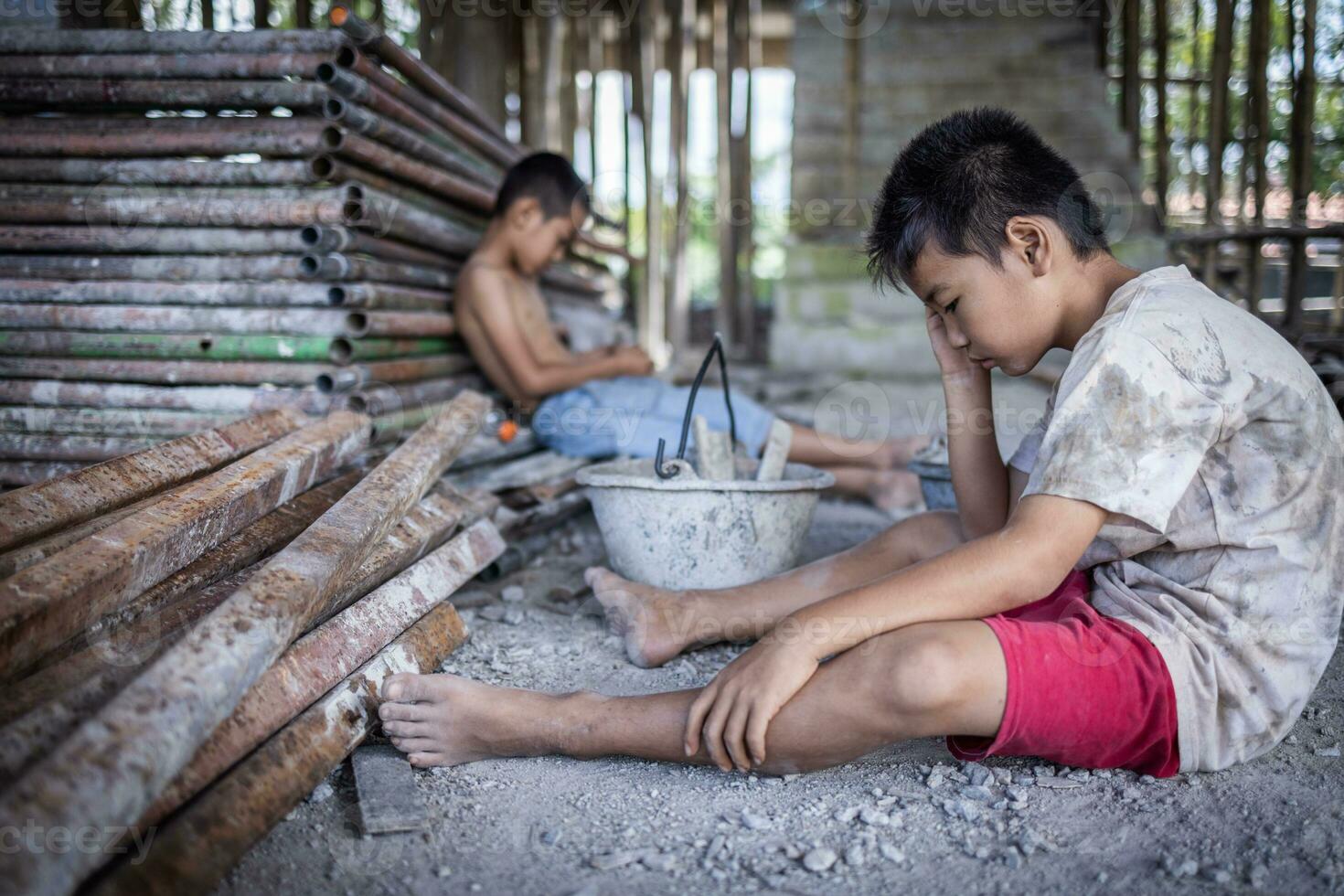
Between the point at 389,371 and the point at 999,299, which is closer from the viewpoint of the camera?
the point at 999,299

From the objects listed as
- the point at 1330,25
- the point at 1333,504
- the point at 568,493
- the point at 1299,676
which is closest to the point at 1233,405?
the point at 1333,504

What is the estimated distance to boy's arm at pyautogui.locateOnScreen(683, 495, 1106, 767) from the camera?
5.56 feet

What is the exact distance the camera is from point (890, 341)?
6.70 meters

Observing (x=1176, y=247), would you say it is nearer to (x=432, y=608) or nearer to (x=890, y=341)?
(x=890, y=341)

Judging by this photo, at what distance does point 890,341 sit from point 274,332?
14.4 ft

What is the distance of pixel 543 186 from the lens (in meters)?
4.36

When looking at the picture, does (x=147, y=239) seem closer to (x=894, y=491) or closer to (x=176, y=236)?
(x=176, y=236)

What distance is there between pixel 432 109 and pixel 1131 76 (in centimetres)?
567

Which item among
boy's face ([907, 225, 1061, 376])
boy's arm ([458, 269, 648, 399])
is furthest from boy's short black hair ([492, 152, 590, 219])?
boy's face ([907, 225, 1061, 376])

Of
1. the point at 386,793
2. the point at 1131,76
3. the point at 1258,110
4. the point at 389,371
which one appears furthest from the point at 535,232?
the point at 1131,76

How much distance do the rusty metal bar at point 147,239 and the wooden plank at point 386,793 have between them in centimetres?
204

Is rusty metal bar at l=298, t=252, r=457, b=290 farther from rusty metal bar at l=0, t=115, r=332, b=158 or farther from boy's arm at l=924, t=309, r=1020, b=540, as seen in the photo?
boy's arm at l=924, t=309, r=1020, b=540

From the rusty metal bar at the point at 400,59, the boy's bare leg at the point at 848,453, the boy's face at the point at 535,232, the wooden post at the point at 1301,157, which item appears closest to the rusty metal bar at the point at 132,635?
the rusty metal bar at the point at 400,59

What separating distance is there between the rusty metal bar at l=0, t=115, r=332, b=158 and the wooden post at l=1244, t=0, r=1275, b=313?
504 cm
